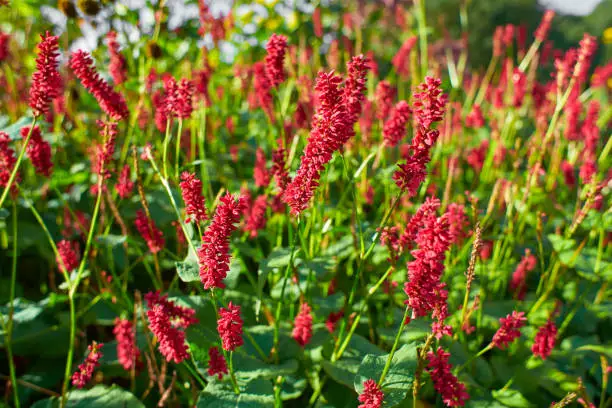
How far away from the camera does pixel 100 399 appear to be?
5.07ft

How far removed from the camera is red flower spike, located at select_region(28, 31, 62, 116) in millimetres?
1207

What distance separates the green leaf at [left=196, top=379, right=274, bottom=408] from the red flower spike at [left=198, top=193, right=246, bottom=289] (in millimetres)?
407

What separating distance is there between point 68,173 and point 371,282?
148cm

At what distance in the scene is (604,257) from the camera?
2230 mm

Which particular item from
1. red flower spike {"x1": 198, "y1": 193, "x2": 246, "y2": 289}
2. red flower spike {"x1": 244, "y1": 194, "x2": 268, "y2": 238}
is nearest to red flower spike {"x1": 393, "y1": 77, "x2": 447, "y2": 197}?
red flower spike {"x1": 198, "y1": 193, "x2": 246, "y2": 289}

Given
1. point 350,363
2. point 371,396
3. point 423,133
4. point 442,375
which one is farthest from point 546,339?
point 423,133

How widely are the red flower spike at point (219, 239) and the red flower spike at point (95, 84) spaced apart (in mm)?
628

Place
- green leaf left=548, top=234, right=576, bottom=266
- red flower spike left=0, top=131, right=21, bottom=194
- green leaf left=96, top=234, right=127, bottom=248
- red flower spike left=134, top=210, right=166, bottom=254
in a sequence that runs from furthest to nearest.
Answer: green leaf left=548, top=234, right=576, bottom=266, green leaf left=96, top=234, right=127, bottom=248, red flower spike left=134, top=210, right=166, bottom=254, red flower spike left=0, top=131, right=21, bottom=194

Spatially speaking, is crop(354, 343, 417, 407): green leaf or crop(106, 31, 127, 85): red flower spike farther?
crop(106, 31, 127, 85): red flower spike

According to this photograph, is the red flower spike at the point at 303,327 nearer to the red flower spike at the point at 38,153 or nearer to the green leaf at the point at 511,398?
the green leaf at the point at 511,398

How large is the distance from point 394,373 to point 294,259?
45 cm

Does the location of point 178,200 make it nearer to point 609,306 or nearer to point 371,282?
point 371,282

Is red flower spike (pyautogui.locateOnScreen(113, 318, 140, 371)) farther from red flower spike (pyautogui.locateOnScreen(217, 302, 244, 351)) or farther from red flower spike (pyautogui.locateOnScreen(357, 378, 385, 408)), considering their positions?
red flower spike (pyautogui.locateOnScreen(357, 378, 385, 408))

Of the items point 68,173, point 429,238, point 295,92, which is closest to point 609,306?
point 429,238
